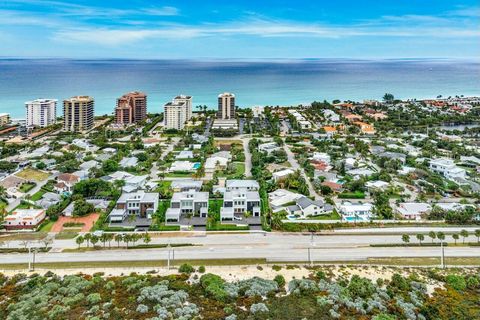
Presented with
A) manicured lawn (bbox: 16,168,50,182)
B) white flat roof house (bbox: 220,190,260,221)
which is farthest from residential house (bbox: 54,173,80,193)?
white flat roof house (bbox: 220,190,260,221)

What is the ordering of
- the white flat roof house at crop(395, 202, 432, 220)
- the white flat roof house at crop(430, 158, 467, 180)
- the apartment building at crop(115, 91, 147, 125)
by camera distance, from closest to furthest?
the white flat roof house at crop(395, 202, 432, 220) → the white flat roof house at crop(430, 158, 467, 180) → the apartment building at crop(115, 91, 147, 125)

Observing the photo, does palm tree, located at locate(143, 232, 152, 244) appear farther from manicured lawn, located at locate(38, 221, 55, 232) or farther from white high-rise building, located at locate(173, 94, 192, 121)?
white high-rise building, located at locate(173, 94, 192, 121)

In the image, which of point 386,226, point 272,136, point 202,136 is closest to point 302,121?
point 272,136

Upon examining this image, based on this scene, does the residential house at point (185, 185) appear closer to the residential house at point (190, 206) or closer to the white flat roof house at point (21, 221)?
the residential house at point (190, 206)

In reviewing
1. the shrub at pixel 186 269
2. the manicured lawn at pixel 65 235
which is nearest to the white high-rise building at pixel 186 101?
the manicured lawn at pixel 65 235

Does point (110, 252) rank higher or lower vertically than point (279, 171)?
lower

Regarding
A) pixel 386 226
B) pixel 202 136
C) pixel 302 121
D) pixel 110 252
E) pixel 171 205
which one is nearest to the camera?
pixel 110 252

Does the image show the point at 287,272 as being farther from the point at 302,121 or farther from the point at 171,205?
the point at 302,121
